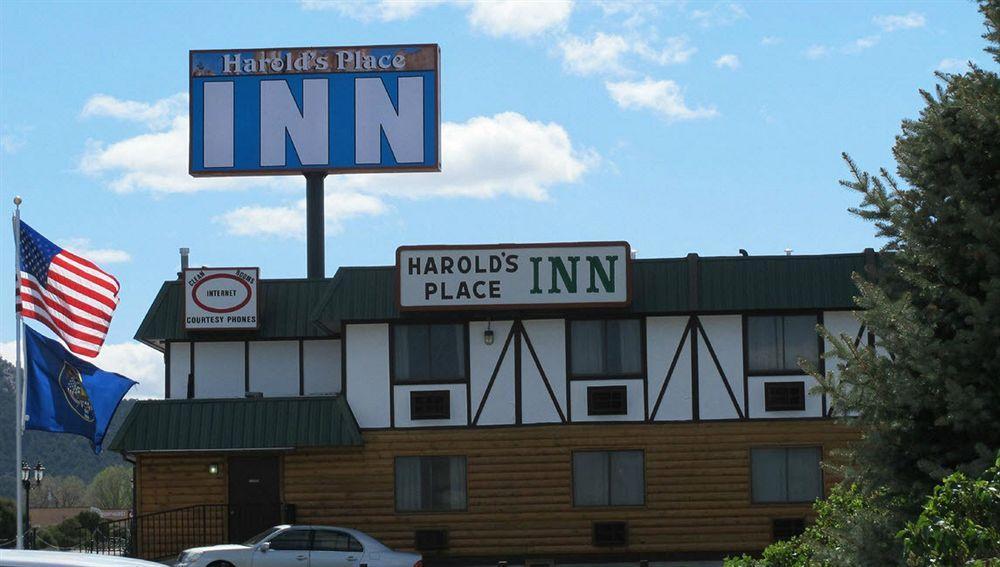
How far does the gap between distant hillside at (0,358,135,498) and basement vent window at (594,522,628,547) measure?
98.9 m

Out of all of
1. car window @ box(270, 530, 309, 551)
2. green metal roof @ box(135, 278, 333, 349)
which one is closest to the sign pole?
green metal roof @ box(135, 278, 333, 349)

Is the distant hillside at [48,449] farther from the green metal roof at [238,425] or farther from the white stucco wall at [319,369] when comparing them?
the green metal roof at [238,425]

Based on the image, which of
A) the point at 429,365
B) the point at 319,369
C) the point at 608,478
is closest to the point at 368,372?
the point at 429,365

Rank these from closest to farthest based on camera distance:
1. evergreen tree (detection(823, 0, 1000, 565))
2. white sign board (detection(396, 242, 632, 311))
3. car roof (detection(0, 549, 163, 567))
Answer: car roof (detection(0, 549, 163, 567)) → evergreen tree (detection(823, 0, 1000, 565)) → white sign board (detection(396, 242, 632, 311))

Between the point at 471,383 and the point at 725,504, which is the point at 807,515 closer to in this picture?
the point at 725,504

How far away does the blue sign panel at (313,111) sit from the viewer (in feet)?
121

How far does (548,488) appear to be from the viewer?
30.8 m

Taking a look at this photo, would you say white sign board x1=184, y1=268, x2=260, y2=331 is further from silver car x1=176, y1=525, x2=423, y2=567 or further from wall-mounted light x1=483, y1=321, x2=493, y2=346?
silver car x1=176, y1=525, x2=423, y2=567

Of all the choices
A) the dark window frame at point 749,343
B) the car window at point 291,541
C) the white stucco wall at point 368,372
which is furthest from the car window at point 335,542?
the dark window frame at point 749,343

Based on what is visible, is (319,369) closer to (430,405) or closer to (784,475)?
A: (430,405)

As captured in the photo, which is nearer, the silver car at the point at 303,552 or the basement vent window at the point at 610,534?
the silver car at the point at 303,552

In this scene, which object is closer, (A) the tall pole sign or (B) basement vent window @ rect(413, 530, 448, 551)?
(B) basement vent window @ rect(413, 530, 448, 551)

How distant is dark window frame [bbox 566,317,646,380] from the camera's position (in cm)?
3106

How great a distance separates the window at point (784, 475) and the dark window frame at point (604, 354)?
10.3 feet
